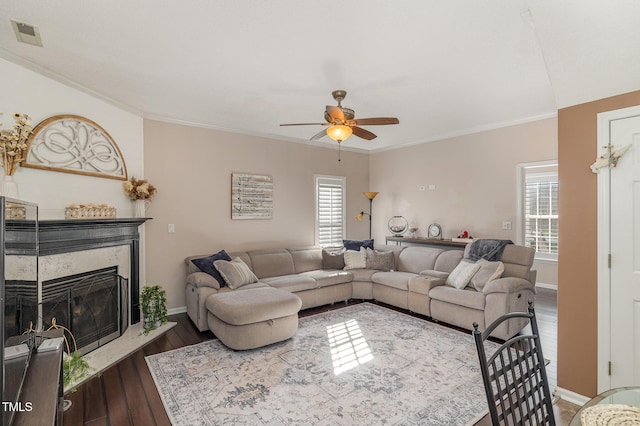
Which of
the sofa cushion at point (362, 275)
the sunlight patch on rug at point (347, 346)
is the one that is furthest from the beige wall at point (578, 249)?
the sofa cushion at point (362, 275)

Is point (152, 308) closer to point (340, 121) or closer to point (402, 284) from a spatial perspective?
point (340, 121)

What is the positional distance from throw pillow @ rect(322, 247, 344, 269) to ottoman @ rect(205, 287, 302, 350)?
1866 mm

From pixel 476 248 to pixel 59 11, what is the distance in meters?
4.91

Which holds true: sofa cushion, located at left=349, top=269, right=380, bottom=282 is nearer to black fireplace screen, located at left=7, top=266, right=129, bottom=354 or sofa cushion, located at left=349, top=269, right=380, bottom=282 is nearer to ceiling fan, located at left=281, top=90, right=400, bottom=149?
ceiling fan, located at left=281, top=90, right=400, bottom=149

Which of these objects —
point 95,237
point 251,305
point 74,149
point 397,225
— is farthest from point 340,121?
point 397,225

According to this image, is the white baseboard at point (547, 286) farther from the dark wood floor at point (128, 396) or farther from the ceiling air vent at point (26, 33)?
the ceiling air vent at point (26, 33)

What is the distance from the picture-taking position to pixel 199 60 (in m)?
2.85

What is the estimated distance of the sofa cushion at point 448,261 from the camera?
4648mm

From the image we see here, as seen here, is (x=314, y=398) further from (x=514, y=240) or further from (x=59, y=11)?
(x=514, y=240)

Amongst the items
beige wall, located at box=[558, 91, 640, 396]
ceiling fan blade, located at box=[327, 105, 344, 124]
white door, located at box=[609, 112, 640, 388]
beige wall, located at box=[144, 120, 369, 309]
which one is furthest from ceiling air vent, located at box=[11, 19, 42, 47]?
white door, located at box=[609, 112, 640, 388]

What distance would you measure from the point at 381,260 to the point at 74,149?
4359 millimetres

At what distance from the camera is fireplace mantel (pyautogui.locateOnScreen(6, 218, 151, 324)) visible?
291 cm

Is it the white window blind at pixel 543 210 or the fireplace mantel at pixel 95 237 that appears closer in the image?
the fireplace mantel at pixel 95 237

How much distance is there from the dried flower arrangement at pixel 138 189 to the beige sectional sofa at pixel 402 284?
106 cm
